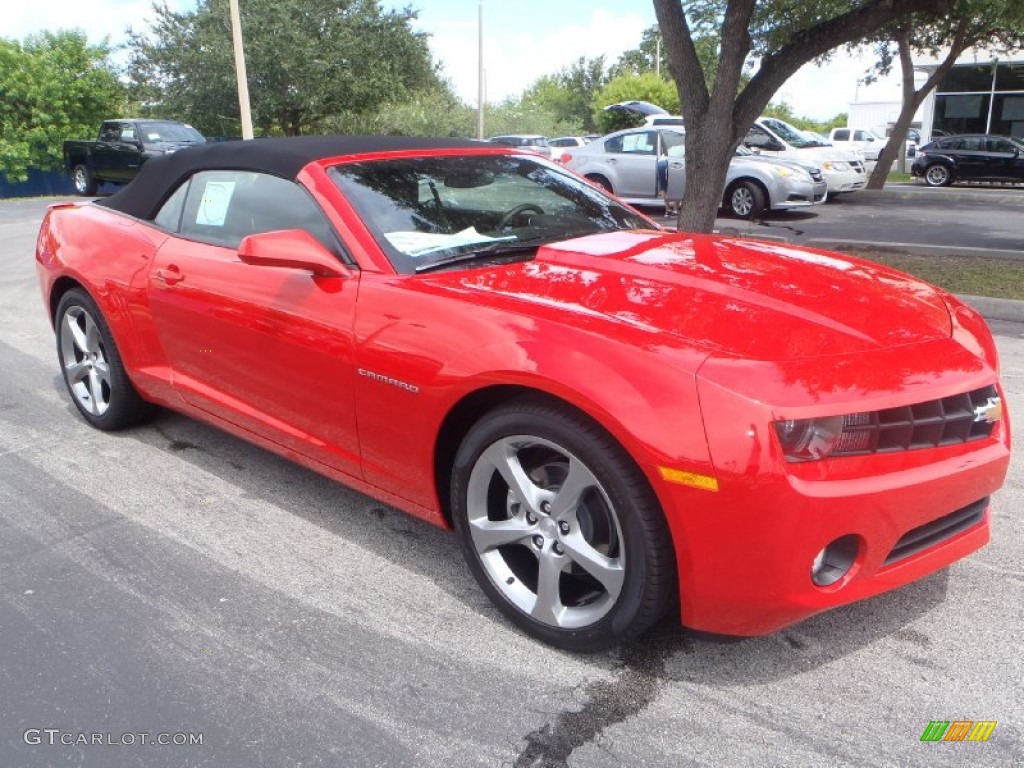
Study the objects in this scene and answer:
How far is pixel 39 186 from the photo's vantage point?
25.4m

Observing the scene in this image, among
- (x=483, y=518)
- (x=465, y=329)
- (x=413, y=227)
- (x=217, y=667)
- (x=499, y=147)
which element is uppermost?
(x=499, y=147)

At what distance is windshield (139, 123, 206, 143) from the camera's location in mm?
19828

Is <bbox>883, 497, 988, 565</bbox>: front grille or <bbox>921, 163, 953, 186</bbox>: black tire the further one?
<bbox>921, 163, 953, 186</bbox>: black tire

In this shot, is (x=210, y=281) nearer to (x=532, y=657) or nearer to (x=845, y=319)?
(x=532, y=657)

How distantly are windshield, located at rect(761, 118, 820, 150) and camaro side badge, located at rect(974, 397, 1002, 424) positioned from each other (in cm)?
1688

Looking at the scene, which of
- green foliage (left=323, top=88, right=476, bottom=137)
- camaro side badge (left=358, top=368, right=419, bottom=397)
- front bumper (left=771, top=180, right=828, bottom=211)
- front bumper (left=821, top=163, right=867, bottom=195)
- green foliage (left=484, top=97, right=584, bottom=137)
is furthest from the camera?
green foliage (left=484, top=97, right=584, bottom=137)

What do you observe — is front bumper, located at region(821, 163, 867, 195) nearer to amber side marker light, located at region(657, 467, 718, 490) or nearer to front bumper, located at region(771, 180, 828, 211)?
front bumper, located at region(771, 180, 828, 211)

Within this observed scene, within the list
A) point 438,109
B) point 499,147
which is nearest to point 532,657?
point 499,147

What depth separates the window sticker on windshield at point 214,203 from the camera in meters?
3.79

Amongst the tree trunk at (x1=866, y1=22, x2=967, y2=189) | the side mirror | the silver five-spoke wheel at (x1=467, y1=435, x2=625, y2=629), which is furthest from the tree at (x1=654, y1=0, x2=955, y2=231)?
the tree trunk at (x1=866, y1=22, x2=967, y2=189)

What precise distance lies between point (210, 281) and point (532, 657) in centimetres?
202

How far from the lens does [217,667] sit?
8.60 feet

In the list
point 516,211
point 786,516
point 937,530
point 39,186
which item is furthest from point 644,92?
point 786,516

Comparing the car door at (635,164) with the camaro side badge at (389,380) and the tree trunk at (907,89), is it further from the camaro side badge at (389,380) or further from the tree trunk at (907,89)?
the camaro side badge at (389,380)
